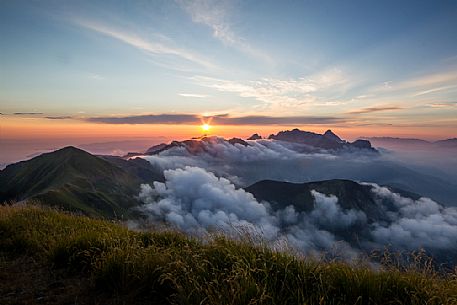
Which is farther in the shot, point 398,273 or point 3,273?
point 3,273

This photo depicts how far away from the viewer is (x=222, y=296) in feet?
16.1

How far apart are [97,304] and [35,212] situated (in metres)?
7.74

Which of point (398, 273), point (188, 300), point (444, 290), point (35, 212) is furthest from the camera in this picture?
point (35, 212)

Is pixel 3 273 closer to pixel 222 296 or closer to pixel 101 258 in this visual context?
pixel 101 258

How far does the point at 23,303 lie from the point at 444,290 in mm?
6804

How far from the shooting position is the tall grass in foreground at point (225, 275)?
487cm

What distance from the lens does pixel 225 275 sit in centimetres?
582

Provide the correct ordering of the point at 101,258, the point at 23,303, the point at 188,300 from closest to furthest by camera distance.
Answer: the point at 188,300, the point at 23,303, the point at 101,258

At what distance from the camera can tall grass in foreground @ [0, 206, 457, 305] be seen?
16.0 feet

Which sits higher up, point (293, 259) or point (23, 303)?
point (293, 259)

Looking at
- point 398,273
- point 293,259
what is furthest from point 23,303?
point 398,273

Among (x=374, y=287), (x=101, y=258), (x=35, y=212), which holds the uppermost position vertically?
(x=374, y=287)

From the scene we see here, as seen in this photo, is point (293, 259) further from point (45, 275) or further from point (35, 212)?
point (35, 212)

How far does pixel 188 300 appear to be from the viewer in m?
5.12
